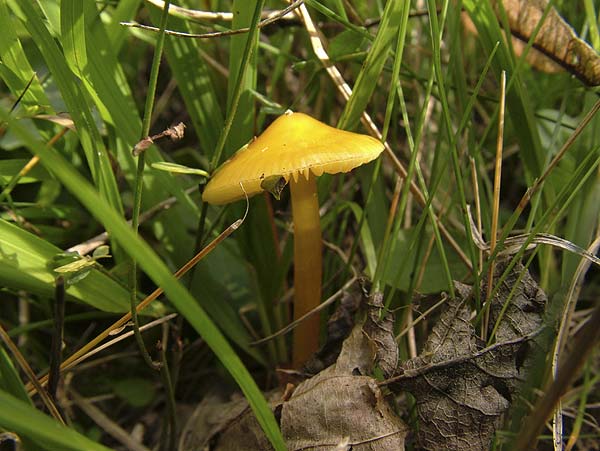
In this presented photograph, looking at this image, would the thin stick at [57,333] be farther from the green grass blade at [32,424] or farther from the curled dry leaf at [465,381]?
the curled dry leaf at [465,381]

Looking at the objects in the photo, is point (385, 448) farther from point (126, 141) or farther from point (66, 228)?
point (66, 228)

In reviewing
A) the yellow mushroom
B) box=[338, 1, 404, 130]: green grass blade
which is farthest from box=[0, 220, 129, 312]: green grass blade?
box=[338, 1, 404, 130]: green grass blade

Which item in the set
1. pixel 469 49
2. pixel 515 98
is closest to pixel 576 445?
pixel 515 98

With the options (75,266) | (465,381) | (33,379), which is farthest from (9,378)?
(465,381)

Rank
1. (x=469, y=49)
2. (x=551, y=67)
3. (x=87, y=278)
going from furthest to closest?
1. (x=469, y=49)
2. (x=551, y=67)
3. (x=87, y=278)

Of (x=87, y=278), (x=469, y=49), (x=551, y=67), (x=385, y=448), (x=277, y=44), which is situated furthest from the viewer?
(x=469, y=49)

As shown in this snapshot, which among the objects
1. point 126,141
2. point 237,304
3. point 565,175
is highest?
point 565,175

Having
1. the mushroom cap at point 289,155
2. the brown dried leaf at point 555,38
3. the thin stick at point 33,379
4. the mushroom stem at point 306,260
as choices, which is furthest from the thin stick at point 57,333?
the brown dried leaf at point 555,38
